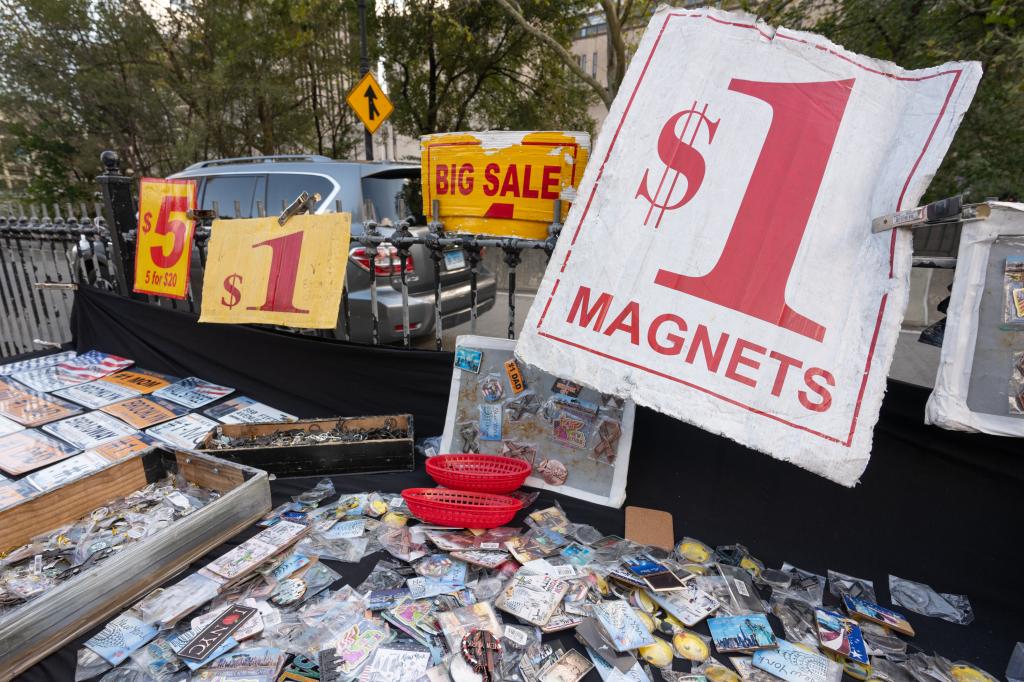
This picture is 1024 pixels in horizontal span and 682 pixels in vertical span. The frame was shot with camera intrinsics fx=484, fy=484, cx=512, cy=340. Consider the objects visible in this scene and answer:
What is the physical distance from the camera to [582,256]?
1584 mm

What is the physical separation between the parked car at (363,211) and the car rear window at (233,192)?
10 millimetres

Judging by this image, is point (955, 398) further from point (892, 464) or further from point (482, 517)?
point (482, 517)

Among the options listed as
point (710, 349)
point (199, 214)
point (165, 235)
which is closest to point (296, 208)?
point (199, 214)

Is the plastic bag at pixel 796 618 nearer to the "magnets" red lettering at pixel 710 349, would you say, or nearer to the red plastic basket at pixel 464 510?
the "magnets" red lettering at pixel 710 349

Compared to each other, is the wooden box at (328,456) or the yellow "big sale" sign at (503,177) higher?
the yellow "big sale" sign at (503,177)

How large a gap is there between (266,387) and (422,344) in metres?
1.70

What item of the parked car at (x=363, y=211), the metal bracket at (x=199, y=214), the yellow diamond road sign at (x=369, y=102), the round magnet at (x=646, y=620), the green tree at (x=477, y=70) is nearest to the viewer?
the round magnet at (x=646, y=620)

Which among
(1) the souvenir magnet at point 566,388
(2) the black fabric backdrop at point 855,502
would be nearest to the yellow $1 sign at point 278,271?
(2) the black fabric backdrop at point 855,502

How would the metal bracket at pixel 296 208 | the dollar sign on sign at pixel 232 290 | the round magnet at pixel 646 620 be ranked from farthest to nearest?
the dollar sign on sign at pixel 232 290, the metal bracket at pixel 296 208, the round magnet at pixel 646 620

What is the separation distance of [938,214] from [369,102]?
7.78m

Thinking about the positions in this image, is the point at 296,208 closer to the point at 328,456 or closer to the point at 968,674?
the point at 328,456

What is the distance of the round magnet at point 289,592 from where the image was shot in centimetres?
155

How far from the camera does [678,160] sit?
154cm

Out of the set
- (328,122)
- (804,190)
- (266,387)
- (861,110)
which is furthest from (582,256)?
(328,122)
